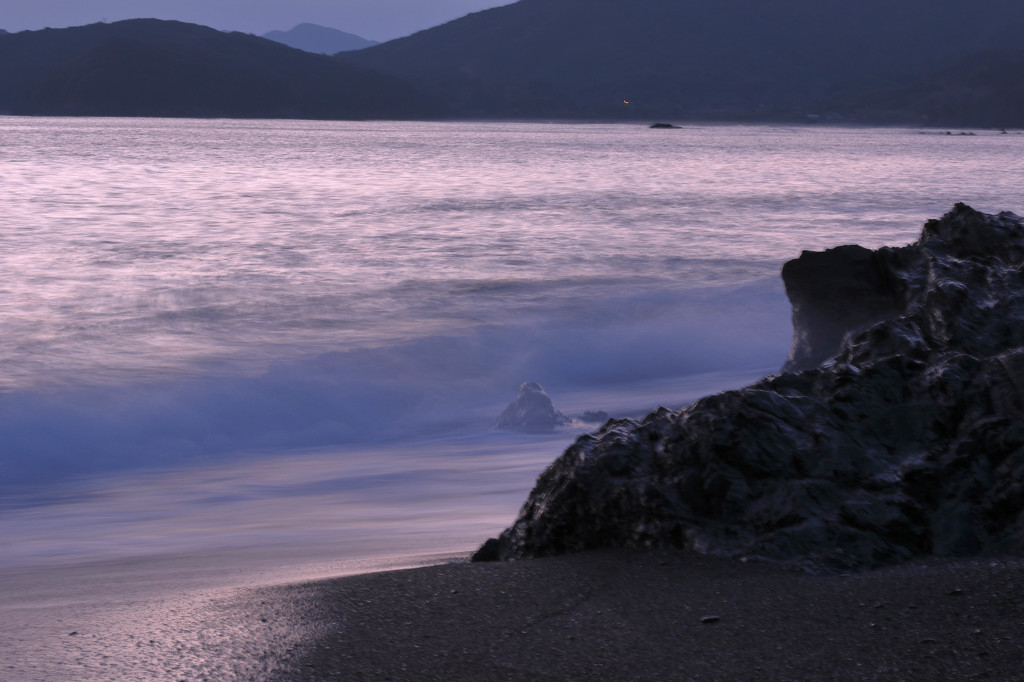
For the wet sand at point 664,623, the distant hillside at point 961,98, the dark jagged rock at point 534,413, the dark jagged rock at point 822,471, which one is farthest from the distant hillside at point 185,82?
the wet sand at point 664,623

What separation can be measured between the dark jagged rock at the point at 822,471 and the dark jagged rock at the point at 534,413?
132 inches

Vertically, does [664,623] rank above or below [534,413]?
above

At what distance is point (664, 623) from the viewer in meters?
2.33

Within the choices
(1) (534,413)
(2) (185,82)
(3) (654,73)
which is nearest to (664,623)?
(1) (534,413)

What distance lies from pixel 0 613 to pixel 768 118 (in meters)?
144

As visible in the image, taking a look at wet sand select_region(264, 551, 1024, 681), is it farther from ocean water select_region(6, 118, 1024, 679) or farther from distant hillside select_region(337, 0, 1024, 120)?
distant hillside select_region(337, 0, 1024, 120)

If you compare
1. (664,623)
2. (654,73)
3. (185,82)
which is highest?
(654,73)

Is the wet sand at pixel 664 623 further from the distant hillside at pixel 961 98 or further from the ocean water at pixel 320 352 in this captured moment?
the distant hillside at pixel 961 98

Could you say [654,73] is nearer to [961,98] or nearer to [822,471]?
[961,98]

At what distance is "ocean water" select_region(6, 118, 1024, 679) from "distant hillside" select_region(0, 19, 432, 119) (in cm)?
10495

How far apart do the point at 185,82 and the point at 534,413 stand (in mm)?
128118

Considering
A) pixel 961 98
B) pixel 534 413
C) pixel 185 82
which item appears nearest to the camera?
pixel 534 413

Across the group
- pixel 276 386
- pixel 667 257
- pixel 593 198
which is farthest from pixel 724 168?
pixel 276 386

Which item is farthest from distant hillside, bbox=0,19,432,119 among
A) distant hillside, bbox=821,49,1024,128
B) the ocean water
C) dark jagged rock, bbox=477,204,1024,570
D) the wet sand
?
the wet sand
